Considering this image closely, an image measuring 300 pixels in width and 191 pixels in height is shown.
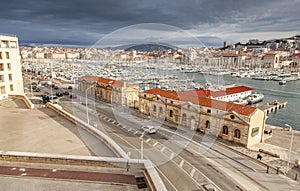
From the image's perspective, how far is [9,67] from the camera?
1325 inches

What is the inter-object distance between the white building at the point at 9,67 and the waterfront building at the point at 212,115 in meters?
22.4

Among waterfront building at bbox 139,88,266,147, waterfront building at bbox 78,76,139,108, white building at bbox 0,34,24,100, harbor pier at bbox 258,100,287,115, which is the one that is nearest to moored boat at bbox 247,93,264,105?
harbor pier at bbox 258,100,287,115

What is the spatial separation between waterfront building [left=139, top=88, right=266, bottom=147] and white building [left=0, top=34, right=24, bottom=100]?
2236cm

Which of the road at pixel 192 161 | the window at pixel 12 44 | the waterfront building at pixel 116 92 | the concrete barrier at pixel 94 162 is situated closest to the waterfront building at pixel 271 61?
the waterfront building at pixel 116 92

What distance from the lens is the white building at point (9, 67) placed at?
105 feet

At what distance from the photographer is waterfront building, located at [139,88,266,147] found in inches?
1021

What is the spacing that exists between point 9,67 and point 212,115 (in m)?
32.8

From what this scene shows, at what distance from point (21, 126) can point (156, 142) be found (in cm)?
1414

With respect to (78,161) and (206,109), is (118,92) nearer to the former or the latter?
(206,109)

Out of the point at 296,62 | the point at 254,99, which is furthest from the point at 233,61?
the point at 254,99

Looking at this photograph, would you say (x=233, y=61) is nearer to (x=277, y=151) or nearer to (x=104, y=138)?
(x=277, y=151)

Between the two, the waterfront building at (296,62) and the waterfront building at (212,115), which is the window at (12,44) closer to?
the waterfront building at (212,115)

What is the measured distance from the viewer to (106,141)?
1278cm

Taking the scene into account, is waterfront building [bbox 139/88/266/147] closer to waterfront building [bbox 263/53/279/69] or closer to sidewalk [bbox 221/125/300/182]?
sidewalk [bbox 221/125/300/182]
